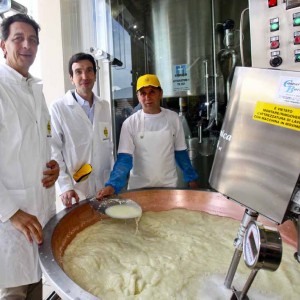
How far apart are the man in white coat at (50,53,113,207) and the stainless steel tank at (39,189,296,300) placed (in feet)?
1.44

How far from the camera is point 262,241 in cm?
52

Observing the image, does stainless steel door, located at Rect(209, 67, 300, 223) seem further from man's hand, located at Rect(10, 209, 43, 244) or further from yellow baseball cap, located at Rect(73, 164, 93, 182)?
yellow baseball cap, located at Rect(73, 164, 93, 182)

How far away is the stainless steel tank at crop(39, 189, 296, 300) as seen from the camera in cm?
77

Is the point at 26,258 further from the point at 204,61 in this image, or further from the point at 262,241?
the point at 204,61

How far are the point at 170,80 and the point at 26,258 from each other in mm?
2287

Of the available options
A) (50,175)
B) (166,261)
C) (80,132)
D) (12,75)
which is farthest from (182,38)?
(166,261)

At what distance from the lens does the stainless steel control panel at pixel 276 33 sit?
1221 millimetres

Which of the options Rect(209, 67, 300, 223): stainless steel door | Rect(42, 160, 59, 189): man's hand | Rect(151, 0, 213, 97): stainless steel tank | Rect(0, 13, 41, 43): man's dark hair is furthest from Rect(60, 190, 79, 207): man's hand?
Rect(151, 0, 213, 97): stainless steel tank

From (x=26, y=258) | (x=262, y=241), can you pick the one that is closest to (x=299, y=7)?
(x=262, y=241)

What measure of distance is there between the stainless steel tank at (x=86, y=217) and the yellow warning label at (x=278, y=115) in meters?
0.59

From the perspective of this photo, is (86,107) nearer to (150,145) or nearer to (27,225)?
(150,145)

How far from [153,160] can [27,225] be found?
37.9 inches

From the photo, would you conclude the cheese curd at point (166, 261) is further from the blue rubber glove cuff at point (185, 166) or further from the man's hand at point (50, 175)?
the blue rubber glove cuff at point (185, 166)

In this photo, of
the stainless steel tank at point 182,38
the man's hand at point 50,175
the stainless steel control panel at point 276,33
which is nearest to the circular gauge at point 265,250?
the stainless steel control panel at point 276,33
